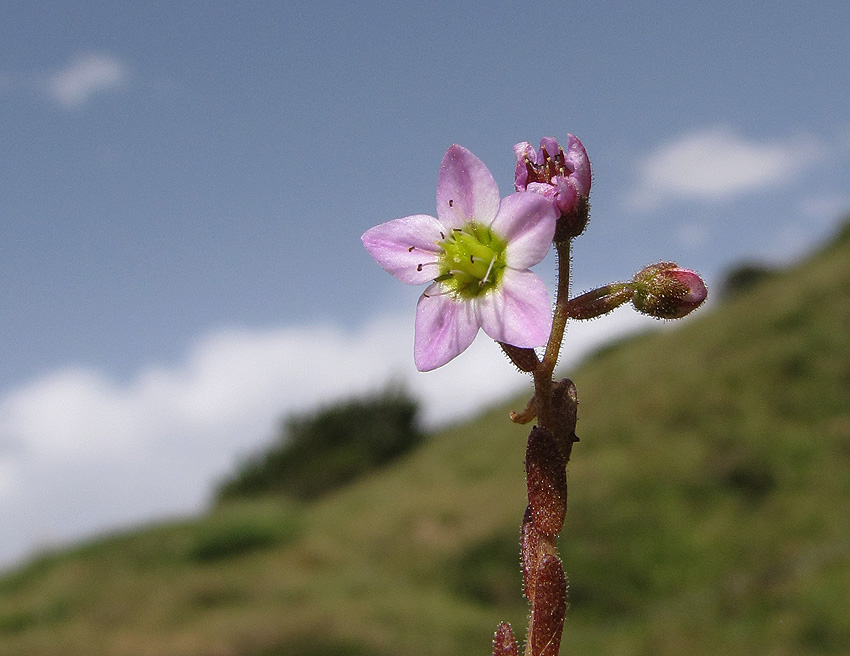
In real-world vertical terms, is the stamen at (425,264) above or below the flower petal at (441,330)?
above

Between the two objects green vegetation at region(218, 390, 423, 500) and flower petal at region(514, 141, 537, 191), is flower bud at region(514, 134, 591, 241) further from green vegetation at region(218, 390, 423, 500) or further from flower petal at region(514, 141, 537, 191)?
green vegetation at region(218, 390, 423, 500)

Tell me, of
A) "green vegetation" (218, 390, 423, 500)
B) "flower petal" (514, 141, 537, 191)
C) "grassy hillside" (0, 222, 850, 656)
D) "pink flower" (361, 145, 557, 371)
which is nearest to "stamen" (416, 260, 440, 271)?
"pink flower" (361, 145, 557, 371)

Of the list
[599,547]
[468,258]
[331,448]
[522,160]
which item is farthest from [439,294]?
[331,448]

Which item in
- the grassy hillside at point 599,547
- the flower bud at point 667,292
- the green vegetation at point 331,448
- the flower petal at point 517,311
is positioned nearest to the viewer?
the flower petal at point 517,311

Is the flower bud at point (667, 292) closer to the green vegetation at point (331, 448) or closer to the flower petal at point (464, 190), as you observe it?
the flower petal at point (464, 190)

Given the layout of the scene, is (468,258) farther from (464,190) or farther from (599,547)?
(599,547)

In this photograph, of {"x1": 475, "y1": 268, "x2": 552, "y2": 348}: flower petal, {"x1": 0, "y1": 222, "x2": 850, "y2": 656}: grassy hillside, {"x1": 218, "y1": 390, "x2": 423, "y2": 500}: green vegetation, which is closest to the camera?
{"x1": 475, "y1": 268, "x2": 552, "y2": 348}: flower petal

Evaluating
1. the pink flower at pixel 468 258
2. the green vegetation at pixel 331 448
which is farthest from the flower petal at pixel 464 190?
the green vegetation at pixel 331 448
